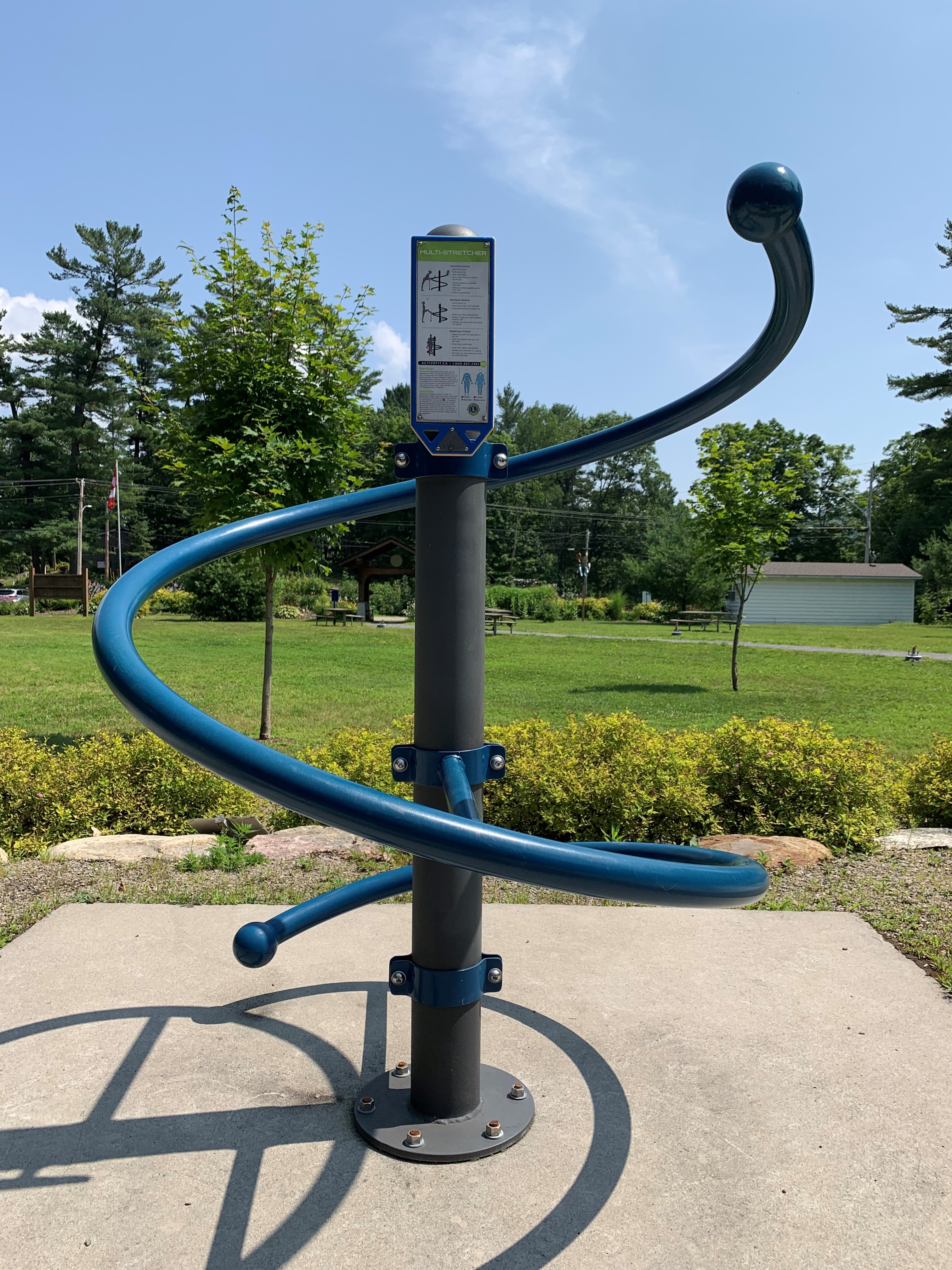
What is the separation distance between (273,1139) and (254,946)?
19.2 inches

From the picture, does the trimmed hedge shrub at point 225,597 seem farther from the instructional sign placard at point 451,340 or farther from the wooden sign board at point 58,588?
the instructional sign placard at point 451,340

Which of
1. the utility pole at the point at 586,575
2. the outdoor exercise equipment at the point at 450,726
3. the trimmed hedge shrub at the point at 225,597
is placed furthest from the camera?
the utility pole at the point at 586,575

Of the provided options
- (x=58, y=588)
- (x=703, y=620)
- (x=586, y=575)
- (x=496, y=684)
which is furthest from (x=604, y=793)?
(x=586, y=575)

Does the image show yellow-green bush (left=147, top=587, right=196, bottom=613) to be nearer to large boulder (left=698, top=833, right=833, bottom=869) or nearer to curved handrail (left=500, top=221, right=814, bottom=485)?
large boulder (left=698, top=833, right=833, bottom=869)

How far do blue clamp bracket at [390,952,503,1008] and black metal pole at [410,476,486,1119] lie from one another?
0.05 ft

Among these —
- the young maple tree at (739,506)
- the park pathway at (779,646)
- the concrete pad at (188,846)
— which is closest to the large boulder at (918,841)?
the concrete pad at (188,846)

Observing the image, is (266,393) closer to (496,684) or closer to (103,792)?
(103,792)

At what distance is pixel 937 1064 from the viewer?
243 centimetres

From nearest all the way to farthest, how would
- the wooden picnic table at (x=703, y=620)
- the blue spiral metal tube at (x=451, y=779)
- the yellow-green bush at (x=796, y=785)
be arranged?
the blue spiral metal tube at (x=451, y=779) < the yellow-green bush at (x=796, y=785) < the wooden picnic table at (x=703, y=620)

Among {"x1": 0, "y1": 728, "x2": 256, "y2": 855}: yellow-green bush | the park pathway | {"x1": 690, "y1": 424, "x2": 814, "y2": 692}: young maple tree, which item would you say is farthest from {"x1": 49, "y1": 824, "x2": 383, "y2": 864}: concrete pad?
the park pathway

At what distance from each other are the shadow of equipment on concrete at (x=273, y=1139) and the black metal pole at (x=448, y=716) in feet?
0.87

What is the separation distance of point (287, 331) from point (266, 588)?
2359 mm

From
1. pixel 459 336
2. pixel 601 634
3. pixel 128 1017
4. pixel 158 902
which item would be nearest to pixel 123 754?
pixel 158 902

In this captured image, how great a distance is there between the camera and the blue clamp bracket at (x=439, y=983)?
2088 millimetres
